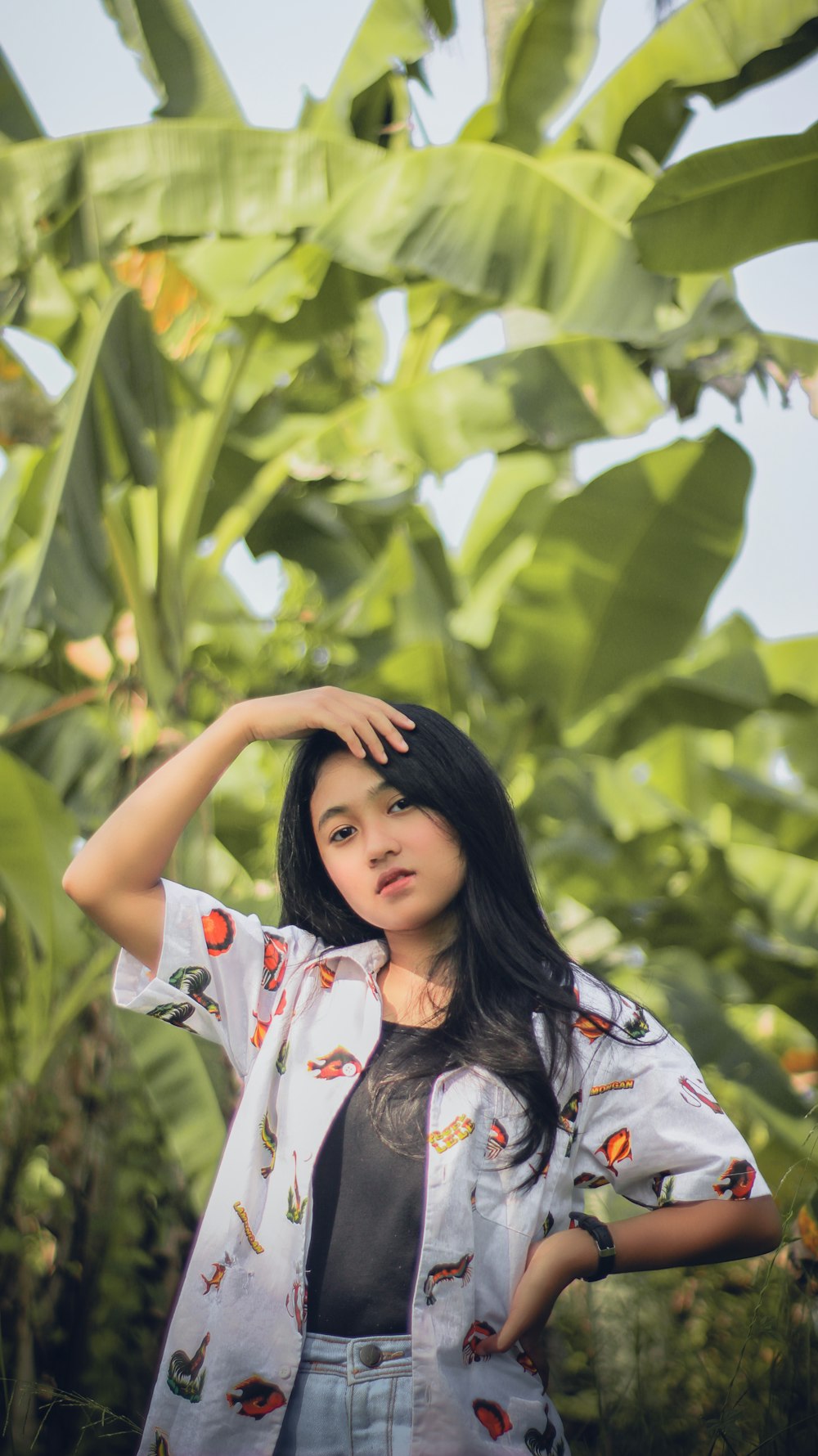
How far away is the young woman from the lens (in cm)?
107

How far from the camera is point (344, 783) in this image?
1.28m

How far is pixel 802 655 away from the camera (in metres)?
4.30

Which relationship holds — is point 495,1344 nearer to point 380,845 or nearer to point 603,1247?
point 603,1247

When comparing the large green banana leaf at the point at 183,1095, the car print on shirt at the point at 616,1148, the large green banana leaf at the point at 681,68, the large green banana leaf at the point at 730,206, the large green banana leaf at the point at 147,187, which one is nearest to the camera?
the car print on shirt at the point at 616,1148

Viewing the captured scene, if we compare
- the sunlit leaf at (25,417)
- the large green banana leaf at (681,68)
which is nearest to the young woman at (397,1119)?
the sunlit leaf at (25,417)

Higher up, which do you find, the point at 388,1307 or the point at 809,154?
the point at 809,154

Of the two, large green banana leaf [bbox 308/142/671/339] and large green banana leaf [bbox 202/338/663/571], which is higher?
large green banana leaf [bbox 308/142/671/339]

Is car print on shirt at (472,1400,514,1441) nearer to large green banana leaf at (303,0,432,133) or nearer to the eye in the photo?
the eye

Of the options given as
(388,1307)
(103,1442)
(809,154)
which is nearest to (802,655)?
(809,154)

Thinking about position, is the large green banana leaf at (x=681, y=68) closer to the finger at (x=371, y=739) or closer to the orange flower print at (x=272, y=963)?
the finger at (x=371, y=739)

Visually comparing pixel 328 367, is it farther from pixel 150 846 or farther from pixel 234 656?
pixel 150 846

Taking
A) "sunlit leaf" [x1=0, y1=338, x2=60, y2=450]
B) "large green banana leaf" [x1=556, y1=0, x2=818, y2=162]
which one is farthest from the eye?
"large green banana leaf" [x1=556, y1=0, x2=818, y2=162]

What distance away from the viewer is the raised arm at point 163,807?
1.22 meters

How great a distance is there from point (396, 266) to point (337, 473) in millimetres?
601
